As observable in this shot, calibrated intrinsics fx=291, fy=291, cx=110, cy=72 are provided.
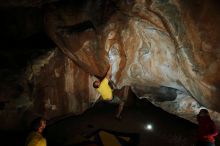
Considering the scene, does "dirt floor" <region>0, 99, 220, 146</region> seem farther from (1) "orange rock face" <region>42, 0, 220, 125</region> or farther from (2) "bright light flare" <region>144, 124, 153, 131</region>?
(1) "orange rock face" <region>42, 0, 220, 125</region>

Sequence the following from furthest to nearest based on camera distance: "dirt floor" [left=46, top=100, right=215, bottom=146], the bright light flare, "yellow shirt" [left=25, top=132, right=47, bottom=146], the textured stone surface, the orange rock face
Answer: the bright light flare < "dirt floor" [left=46, top=100, right=215, bottom=146] < the textured stone surface < the orange rock face < "yellow shirt" [left=25, top=132, right=47, bottom=146]

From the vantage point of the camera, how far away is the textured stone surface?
289 inches

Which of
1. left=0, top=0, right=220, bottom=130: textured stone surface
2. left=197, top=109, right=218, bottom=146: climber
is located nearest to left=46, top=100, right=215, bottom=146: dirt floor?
left=0, top=0, right=220, bottom=130: textured stone surface

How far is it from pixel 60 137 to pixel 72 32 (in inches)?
144

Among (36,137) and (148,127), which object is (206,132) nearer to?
(148,127)

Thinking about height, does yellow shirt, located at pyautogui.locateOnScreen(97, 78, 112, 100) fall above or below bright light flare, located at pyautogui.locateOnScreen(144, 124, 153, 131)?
above

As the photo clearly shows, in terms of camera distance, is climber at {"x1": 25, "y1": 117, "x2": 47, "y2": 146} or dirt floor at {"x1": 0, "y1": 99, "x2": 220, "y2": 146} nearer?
climber at {"x1": 25, "y1": 117, "x2": 47, "y2": 146}

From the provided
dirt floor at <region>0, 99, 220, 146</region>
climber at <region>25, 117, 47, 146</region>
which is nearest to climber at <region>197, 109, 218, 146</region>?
dirt floor at <region>0, 99, 220, 146</region>

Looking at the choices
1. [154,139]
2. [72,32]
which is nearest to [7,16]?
[72,32]

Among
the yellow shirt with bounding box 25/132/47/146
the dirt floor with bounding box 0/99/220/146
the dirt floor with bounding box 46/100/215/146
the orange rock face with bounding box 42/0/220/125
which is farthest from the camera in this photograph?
the dirt floor with bounding box 46/100/215/146

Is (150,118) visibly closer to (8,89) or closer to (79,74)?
(79,74)

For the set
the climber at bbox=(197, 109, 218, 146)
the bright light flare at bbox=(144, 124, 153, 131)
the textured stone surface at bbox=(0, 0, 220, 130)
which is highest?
the textured stone surface at bbox=(0, 0, 220, 130)

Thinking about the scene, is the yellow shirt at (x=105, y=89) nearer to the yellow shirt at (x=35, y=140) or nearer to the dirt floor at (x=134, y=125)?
the dirt floor at (x=134, y=125)

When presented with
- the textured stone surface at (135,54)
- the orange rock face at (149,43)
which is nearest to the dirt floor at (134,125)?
the textured stone surface at (135,54)
